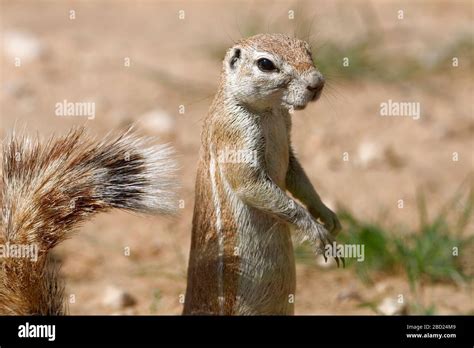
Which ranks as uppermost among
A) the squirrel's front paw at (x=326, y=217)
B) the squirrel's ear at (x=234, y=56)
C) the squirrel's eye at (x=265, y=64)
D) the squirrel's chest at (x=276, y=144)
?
the squirrel's ear at (x=234, y=56)

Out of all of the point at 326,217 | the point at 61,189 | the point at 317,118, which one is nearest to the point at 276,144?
the point at 326,217

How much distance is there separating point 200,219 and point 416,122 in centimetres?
458

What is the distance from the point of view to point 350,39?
1055 cm

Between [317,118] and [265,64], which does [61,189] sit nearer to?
[265,64]

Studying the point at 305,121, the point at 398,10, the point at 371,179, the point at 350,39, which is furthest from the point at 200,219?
the point at 398,10

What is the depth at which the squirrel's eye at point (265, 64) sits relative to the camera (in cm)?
Answer: 518

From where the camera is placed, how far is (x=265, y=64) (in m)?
5.20

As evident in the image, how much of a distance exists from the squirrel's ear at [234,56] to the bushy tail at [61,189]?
54cm

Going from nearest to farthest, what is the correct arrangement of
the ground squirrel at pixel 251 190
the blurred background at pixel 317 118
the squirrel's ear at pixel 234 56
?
the ground squirrel at pixel 251 190, the squirrel's ear at pixel 234 56, the blurred background at pixel 317 118

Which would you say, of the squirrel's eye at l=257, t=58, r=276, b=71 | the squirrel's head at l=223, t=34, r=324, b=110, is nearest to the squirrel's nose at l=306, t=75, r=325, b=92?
the squirrel's head at l=223, t=34, r=324, b=110

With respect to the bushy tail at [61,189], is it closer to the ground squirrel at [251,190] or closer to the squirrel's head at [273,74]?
the ground squirrel at [251,190]

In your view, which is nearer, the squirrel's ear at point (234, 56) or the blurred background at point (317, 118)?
the squirrel's ear at point (234, 56)

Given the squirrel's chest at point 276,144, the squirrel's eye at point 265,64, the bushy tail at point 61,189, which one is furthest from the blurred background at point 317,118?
the bushy tail at point 61,189

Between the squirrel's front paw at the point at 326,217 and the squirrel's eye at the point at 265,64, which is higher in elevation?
the squirrel's eye at the point at 265,64
